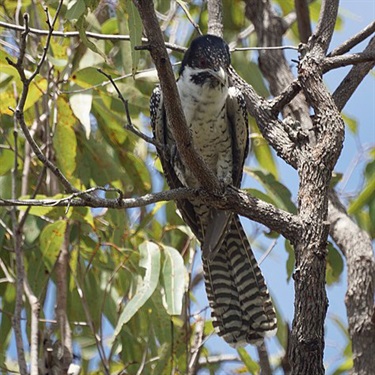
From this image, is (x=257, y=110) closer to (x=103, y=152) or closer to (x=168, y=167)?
(x=168, y=167)

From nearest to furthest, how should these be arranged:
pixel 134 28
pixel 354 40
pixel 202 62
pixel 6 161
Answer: pixel 134 28
pixel 354 40
pixel 202 62
pixel 6 161

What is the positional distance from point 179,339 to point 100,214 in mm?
1065

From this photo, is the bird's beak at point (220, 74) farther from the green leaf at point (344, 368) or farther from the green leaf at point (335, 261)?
the green leaf at point (344, 368)

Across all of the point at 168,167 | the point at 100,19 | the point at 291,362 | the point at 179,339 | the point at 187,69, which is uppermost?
the point at 100,19

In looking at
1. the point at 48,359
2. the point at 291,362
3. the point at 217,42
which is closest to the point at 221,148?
the point at 217,42

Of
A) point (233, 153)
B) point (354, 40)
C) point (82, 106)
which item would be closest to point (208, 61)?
point (233, 153)

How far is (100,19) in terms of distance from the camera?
5863 millimetres

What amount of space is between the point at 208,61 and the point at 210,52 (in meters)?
0.07

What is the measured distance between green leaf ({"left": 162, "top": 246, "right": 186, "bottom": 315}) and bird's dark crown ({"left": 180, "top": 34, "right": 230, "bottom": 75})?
963 mm

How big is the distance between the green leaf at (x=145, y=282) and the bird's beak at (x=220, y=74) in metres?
0.95

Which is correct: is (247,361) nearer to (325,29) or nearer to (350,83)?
(350,83)

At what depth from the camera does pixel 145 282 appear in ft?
14.4

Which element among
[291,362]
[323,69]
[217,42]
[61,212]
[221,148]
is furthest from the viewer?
[61,212]

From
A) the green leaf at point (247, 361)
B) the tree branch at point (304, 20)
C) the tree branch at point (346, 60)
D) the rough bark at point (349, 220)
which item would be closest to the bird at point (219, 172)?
the rough bark at point (349, 220)
